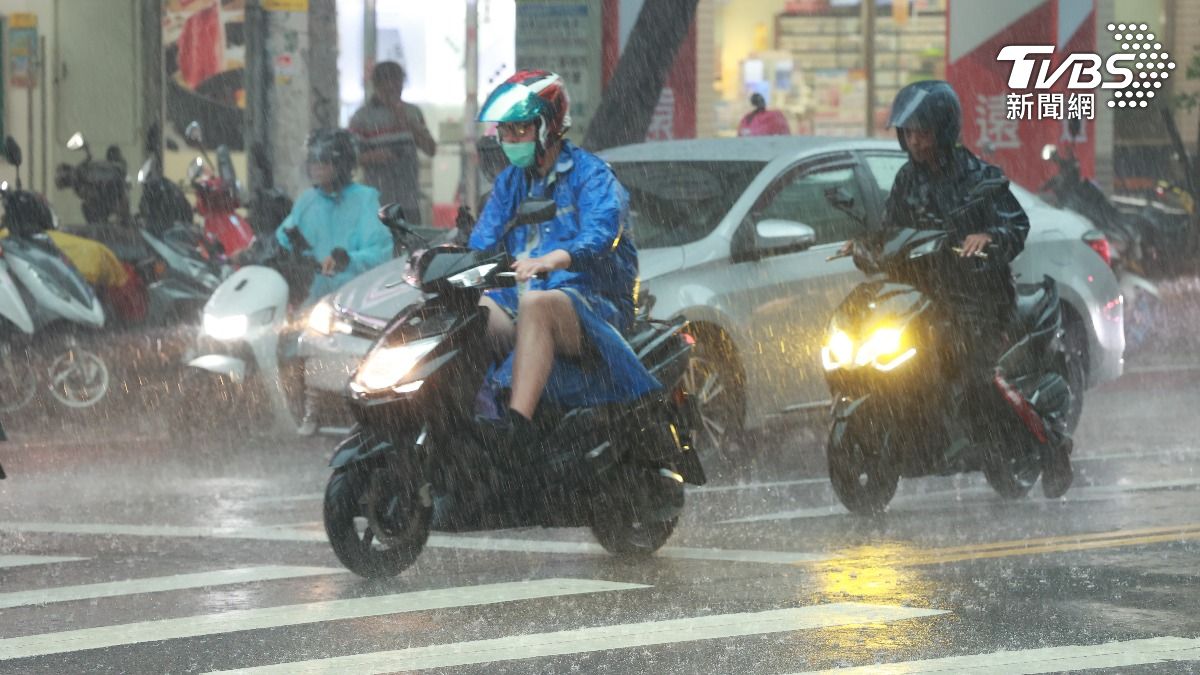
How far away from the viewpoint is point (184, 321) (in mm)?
15055

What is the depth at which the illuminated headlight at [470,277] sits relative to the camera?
813 centimetres

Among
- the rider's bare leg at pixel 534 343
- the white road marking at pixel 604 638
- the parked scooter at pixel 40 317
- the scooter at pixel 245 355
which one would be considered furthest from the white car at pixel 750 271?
the white road marking at pixel 604 638

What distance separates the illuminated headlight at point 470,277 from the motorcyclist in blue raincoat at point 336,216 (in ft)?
18.9

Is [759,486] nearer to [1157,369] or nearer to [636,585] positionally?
[636,585]

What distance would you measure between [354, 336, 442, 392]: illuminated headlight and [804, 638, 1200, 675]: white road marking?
2187 mm

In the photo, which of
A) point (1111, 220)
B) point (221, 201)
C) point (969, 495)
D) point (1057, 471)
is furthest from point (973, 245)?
point (1111, 220)

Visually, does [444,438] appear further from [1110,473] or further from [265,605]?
[1110,473]

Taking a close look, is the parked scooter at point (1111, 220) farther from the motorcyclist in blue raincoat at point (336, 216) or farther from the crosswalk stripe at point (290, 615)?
the crosswalk stripe at point (290, 615)

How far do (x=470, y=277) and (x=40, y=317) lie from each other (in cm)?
660

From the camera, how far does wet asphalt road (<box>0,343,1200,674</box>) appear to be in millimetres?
6941

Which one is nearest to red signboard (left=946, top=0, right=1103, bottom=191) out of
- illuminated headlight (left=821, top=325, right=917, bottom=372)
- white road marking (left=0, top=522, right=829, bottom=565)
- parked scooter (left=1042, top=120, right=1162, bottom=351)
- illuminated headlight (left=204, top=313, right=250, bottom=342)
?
parked scooter (left=1042, top=120, right=1162, bottom=351)

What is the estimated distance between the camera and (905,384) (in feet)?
33.3

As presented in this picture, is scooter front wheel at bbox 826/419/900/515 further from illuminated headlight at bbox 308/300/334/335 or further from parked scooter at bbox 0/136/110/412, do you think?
parked scooter at bbox 0/136/110/412

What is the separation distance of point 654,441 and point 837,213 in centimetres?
423
